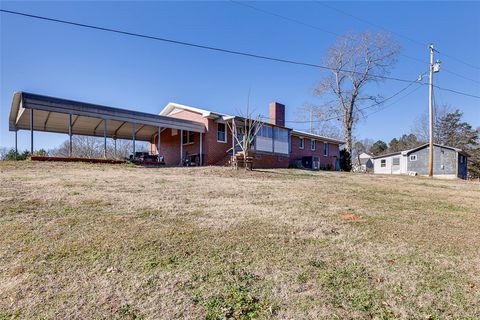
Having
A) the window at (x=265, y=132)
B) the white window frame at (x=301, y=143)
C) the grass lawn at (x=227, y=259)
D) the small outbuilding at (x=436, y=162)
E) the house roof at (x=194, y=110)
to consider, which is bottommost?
the grass lawn at (x=227, y=259)

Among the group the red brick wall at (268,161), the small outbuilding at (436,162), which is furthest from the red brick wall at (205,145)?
the small outbuilding at (436,162)

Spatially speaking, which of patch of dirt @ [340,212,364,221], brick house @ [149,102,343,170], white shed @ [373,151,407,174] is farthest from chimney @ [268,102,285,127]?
patch of dirt @ [340,212,364,221]

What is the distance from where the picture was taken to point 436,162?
32.4 metres

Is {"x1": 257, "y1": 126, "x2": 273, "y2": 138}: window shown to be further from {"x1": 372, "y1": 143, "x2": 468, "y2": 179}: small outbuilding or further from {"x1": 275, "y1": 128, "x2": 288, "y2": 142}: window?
{"x1": 372, "y1": 143, "x2": 468, "y2": 179}: small outbuilding

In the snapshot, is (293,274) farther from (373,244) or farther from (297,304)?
(373,244)

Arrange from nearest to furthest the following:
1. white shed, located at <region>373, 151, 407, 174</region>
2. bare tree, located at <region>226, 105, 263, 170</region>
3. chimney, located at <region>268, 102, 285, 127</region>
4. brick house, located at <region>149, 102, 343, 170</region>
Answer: bare tree, located at <region>226, 105, 263, 170</region> → brick house, located at <region>149, 102, 343, 170</region> → chimney, located at <region>268, 102, 285, 127</region> → white shed, located at <region>373, 151, 407, 174</region>

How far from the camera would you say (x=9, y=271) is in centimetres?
329

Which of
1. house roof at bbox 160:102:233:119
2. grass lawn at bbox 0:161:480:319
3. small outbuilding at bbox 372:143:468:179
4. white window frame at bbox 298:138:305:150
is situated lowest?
grass lawn at bbox 0:161:480:319

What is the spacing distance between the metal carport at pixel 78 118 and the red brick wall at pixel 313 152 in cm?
903

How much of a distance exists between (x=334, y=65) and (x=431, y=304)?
29482 mm

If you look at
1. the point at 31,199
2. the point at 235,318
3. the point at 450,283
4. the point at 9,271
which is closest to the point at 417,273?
the point at 450,283

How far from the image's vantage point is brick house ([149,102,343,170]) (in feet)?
62.5

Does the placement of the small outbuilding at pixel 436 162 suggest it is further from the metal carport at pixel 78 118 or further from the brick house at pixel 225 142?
the metal carport at pixel 78 118

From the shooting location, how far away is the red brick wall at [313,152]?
80.9ft
